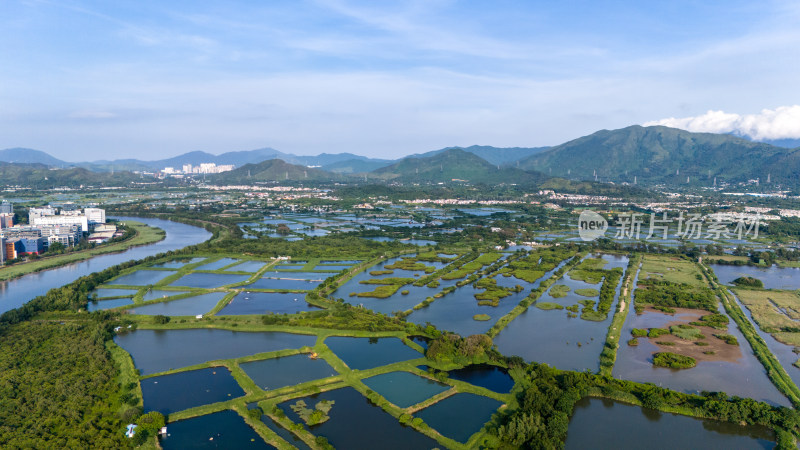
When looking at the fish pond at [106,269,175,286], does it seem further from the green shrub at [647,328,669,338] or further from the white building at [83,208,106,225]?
the green shrub at [647,328,669,338]

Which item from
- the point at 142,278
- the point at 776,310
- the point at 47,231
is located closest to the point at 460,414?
the point at 776,310

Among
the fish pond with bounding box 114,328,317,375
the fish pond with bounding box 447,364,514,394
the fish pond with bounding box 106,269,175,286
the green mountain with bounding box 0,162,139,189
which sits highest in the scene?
the green mountain with bounding box 0,162,139,189

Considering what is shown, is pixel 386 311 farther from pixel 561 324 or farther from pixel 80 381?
pixel 80 381

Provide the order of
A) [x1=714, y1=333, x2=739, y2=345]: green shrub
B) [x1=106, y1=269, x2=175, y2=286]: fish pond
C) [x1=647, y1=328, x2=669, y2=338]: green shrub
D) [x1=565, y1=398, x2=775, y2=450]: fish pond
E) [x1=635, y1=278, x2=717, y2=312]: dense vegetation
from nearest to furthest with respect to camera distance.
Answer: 1. [x1=565, y1=398, x2=775, y2=450]: fish pond
2. [x1=714, y1=333, x2=739, y2=345]: green shrub
3. [x1=647, y1=328, x2=669, y2=338]: green shrub
4. [x1=635, y1=278, x2=717, y2=312]: dense vegetation
5. [x1=106, y1=269, x2=175, y2=286]: fish pond

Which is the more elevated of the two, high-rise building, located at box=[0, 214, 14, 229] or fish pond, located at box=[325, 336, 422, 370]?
high-rise building, located at box=[0, 214, 14, 229]

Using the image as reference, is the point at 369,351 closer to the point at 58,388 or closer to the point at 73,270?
the point at 58,388

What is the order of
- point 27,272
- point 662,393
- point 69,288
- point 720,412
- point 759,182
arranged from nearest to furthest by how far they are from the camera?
point 720,412, point 662,393, point 69,288, point 27,272, point 759,182

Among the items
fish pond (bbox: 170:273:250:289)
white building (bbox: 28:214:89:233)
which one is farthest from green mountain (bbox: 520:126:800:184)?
white building (bbox: 28:214:89:233)

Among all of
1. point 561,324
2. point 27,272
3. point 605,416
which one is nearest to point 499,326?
point 561,324
